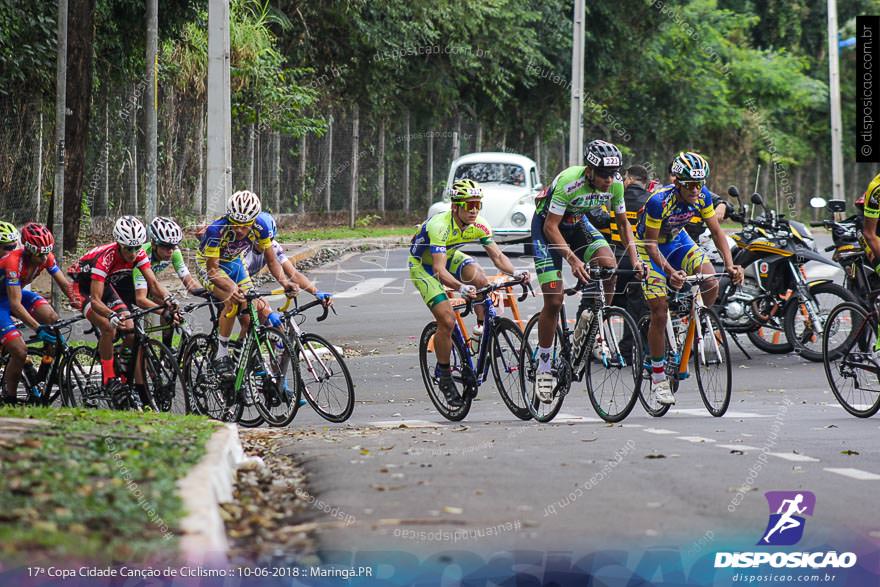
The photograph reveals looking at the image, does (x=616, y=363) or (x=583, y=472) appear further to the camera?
(x=616, y=363)

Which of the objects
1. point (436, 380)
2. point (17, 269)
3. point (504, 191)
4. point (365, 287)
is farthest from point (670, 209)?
point (504, 191)

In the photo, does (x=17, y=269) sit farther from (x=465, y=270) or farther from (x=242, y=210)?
(x=465, y=270)

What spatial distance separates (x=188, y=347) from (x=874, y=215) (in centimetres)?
551

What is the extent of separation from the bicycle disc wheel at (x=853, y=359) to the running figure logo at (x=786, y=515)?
11.7ft

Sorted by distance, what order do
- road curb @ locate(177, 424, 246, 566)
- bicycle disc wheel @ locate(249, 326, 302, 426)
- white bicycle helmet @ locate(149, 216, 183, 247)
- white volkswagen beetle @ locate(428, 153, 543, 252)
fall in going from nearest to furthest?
road curb @ locate(177, 424, 246, 566) < bicycle disc wheel @ locate(249, 326, 302, 426) < white bicycle helmet @ locate(149, 216, 183, 247) < white volkswagen beetle @ locate(428, 153, 543, 252)

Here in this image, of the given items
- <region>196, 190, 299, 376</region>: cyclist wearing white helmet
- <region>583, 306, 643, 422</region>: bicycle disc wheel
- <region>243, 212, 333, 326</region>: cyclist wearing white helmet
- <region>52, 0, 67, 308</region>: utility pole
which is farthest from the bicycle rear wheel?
<region>583, 306, 643, 422</region>: bicycle disc wheel

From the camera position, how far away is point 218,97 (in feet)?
61.9

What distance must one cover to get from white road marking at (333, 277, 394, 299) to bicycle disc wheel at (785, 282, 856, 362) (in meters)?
8.07

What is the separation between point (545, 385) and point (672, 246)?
64.9 inches

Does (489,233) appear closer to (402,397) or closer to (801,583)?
(402,397)

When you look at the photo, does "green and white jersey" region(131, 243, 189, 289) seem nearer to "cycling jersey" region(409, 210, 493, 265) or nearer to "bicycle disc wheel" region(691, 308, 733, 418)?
"cycling jersey" region(409, 210, 493, 265)

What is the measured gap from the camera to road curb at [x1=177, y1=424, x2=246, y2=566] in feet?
17.5

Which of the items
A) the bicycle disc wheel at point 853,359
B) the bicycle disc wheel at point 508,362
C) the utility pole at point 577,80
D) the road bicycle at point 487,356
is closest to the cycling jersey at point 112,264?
the road bicycle at point 487,356

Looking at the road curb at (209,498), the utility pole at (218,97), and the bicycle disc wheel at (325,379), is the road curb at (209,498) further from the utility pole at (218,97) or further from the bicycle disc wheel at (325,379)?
the utility pole at (218,97)
